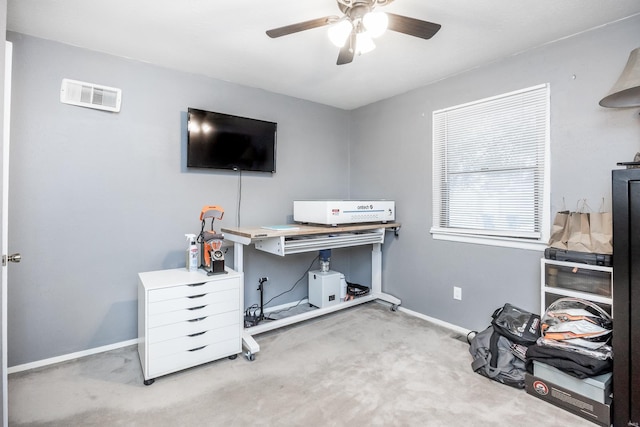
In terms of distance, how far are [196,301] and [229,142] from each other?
145 cm

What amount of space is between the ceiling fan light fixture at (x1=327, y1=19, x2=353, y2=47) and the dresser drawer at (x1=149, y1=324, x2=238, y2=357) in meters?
2.00

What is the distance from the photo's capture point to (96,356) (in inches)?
92.6

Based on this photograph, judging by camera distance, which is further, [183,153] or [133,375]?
[183,153]

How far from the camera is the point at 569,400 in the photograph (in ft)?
5.67

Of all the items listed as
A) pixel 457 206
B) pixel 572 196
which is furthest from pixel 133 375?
pixel 572 196

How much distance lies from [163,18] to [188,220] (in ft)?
5.04

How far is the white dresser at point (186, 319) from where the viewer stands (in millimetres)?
2004

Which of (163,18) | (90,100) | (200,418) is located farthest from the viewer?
(90,100)

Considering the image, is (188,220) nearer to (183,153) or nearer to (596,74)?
(183,153)

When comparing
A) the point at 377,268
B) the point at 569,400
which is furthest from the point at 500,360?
the point at 377,268

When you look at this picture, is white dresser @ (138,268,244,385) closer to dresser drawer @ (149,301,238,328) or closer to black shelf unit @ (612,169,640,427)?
dresser drawer @ (149,301,238,328)

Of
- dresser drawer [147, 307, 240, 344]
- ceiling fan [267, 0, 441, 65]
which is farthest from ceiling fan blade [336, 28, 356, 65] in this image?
dresser drawer [147, 307, 240, 344]

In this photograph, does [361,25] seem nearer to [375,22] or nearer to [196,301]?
[375,22]

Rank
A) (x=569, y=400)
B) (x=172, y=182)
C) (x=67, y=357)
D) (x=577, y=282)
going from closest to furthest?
(x=569, y=400)
(x=577, y=282)
(x=67, y=357)
(x=172, y=182)
